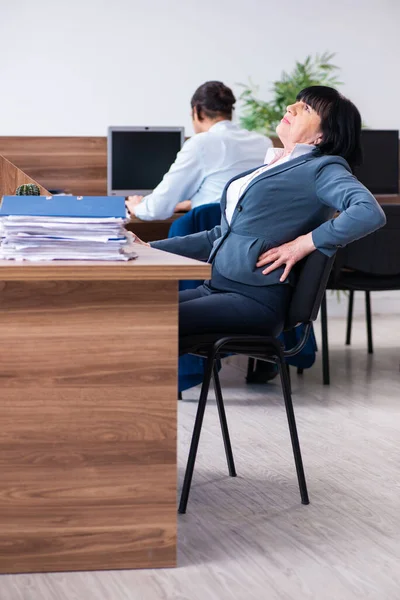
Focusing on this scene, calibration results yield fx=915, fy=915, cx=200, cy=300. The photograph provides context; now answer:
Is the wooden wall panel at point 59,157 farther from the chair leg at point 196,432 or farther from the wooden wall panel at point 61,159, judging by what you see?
the chair leg at point 196,432

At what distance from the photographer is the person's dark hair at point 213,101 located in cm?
371

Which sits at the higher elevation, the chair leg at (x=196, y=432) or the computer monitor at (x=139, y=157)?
the computer monitor at (x=139, y=157)

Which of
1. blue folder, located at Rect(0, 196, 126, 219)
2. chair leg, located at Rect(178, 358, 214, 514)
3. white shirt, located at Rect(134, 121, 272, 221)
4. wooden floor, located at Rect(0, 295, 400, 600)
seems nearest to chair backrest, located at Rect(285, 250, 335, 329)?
chair leg, located at Rect(178, 358, 214, 514)

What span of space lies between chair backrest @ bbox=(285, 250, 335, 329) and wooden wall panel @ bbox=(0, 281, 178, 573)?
56 cm

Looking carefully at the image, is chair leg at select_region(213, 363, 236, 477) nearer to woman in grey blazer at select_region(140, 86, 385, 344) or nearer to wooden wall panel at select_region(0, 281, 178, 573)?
woman in grey blazer at select_region(140, 86, 385, 344)

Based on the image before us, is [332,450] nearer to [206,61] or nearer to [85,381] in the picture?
[85,381]

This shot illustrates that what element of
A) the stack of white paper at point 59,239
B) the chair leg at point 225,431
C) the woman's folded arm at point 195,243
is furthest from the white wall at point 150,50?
the stack of white paper at point 59,239

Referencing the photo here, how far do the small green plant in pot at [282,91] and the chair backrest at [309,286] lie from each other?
13.3ft

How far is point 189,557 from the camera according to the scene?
1865mm

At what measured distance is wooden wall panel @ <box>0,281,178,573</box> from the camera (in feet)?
5.57

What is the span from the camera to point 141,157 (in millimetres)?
4398

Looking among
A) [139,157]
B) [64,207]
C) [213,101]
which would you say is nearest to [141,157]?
[139,157]

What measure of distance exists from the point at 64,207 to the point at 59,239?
100 millimetres

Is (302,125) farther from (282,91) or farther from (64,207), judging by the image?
(282,91)
